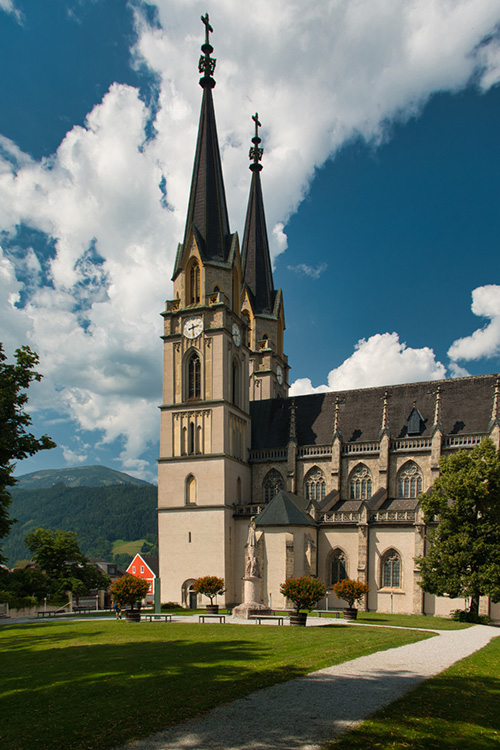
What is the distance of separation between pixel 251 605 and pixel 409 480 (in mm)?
19837

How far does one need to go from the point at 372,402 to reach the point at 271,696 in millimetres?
42597

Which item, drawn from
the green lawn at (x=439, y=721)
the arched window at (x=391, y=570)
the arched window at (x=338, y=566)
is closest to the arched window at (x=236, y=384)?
the arched window at (x=338, y=566)

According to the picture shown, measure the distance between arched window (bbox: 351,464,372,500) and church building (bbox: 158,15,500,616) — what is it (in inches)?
4.5

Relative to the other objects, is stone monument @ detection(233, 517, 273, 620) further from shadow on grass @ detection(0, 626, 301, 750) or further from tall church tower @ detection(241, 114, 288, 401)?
tall church tower @ detection(241, 114, 288, 401)

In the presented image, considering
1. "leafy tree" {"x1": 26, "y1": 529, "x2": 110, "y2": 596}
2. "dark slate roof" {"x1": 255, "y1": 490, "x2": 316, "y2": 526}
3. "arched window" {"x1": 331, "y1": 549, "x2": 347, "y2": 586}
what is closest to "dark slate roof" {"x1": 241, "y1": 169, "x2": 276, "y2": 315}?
"dark slate roof" {"x1": 255, "y1": 490, "x2": 316, "y2": 526}

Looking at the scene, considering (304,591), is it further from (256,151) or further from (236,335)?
(256,151)

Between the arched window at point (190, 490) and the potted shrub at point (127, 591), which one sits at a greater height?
the arched window at point (190, 490)

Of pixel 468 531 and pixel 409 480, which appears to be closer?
pixel 468 531

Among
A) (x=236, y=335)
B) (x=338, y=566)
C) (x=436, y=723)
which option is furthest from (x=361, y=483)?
(x=436, y=723)

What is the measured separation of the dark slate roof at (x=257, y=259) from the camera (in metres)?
67.1

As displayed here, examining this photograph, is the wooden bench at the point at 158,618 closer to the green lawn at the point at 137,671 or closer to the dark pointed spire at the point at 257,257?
the green lawn at the point at 137,671

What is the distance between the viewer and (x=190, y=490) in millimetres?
51188

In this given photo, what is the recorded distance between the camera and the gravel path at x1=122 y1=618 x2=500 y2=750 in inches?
392

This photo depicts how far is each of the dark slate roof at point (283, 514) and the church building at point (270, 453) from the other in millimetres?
106
